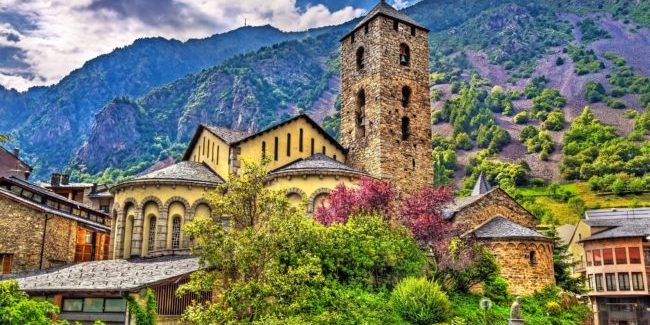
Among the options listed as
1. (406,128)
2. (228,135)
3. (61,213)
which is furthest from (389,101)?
(61,213)

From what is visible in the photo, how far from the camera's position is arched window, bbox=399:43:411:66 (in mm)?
41938

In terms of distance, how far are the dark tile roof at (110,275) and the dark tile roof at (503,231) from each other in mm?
16263

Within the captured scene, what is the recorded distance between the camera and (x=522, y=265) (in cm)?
3328

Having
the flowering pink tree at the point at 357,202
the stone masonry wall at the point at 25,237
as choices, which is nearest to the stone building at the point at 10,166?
the stone masonry wall at the point at 25,237

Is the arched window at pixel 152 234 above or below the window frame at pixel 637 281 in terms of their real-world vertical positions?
above

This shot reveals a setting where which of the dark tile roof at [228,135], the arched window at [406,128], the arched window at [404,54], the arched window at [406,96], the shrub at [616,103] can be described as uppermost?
the shrub at [616,103]

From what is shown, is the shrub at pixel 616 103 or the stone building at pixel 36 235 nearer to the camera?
the stone building at pixel 36 235

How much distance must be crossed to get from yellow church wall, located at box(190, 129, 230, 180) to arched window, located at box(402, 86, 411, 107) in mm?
12872

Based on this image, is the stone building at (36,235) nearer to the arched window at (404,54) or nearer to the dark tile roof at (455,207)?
the dark tile roof at (455,207)

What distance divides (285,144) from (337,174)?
Result: 5785mm

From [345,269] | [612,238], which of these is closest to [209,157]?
[345,269]

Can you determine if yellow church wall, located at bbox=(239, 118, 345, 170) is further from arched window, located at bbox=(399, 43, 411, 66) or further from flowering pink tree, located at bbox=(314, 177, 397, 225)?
arched window, located at bbox=(399, 43, 411, 66)

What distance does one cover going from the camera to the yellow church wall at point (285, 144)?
36703 mm

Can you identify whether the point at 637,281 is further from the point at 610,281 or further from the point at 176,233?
the point at 176,233
